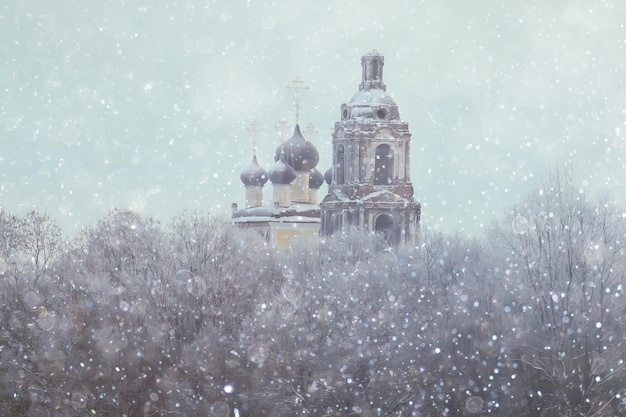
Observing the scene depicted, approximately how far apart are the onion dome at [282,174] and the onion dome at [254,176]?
11.1ft

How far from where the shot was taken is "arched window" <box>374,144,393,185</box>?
48.0m

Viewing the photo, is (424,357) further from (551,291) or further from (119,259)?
(119,259)

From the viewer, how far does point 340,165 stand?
1950 inches

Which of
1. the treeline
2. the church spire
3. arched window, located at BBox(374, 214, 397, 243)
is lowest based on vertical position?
the treeline

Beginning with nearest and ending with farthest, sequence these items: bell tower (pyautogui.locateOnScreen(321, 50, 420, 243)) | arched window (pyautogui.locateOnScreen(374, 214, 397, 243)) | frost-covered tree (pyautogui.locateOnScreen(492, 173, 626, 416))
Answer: frost-covered tree (pyautogui.locateOnScreen(492, 173, 626, 416)) < bell tower (pyautogui.locateOnScreen(321, 50, 420, 243)) < arched window (pyautogui.locateOnScreen(374, 214, 397, 243))

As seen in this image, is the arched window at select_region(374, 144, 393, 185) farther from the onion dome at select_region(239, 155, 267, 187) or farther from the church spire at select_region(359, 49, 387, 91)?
the onion dome at select_region(239, 155, 267, 187)

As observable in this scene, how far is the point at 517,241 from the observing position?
33.9 meters

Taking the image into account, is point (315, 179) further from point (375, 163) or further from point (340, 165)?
point (375, 163)

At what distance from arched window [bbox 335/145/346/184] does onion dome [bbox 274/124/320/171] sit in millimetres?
10875

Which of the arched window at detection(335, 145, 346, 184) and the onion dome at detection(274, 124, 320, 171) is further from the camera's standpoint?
the onion dome at detection(274, 124, 320, 171)

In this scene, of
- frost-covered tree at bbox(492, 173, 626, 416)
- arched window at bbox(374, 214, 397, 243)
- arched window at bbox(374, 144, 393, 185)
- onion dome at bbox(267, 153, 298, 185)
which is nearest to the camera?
frost-covered tree at bbox(492, 173, 626, 416)

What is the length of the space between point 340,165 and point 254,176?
46.3 ft

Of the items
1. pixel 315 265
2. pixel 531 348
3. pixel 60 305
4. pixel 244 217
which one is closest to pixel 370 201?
pixel 315 265

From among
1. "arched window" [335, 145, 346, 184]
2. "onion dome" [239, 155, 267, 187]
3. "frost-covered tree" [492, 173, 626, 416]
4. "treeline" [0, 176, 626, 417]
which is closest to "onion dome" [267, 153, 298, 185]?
"onion dome" [239, 155, 267, 187]
